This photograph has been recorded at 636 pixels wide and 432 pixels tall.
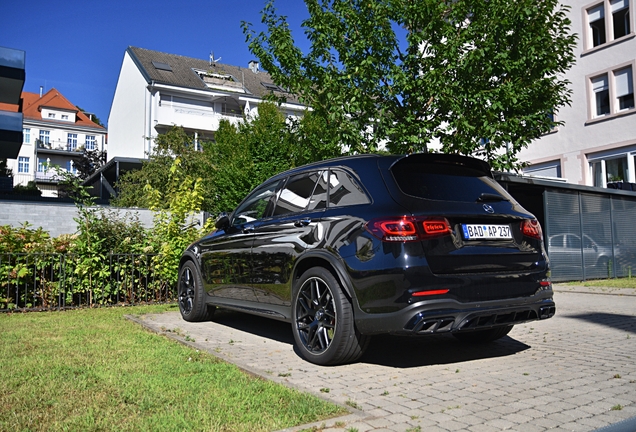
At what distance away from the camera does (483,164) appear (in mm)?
5492

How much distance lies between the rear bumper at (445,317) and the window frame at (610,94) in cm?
2171

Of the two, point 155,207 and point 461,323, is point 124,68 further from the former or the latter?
point 461,323

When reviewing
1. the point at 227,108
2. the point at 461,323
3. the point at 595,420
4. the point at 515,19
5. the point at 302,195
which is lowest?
the point at 595,420

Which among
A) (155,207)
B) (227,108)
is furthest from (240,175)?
(227,108)

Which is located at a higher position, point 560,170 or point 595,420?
point 560,170

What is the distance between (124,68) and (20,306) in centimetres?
4363

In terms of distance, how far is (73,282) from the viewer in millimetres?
9930

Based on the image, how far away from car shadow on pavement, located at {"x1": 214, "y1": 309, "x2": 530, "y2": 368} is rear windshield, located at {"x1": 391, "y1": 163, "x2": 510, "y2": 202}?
152cm

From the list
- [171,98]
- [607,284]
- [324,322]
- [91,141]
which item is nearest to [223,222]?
[324,322]

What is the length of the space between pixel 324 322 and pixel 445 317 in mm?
1128

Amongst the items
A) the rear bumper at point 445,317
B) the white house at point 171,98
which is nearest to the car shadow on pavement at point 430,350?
the rear bumper at point 445,317

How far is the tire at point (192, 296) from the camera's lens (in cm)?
768

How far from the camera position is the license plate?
475cm

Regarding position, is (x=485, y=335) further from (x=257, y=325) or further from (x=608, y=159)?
(x=608, y=159)
